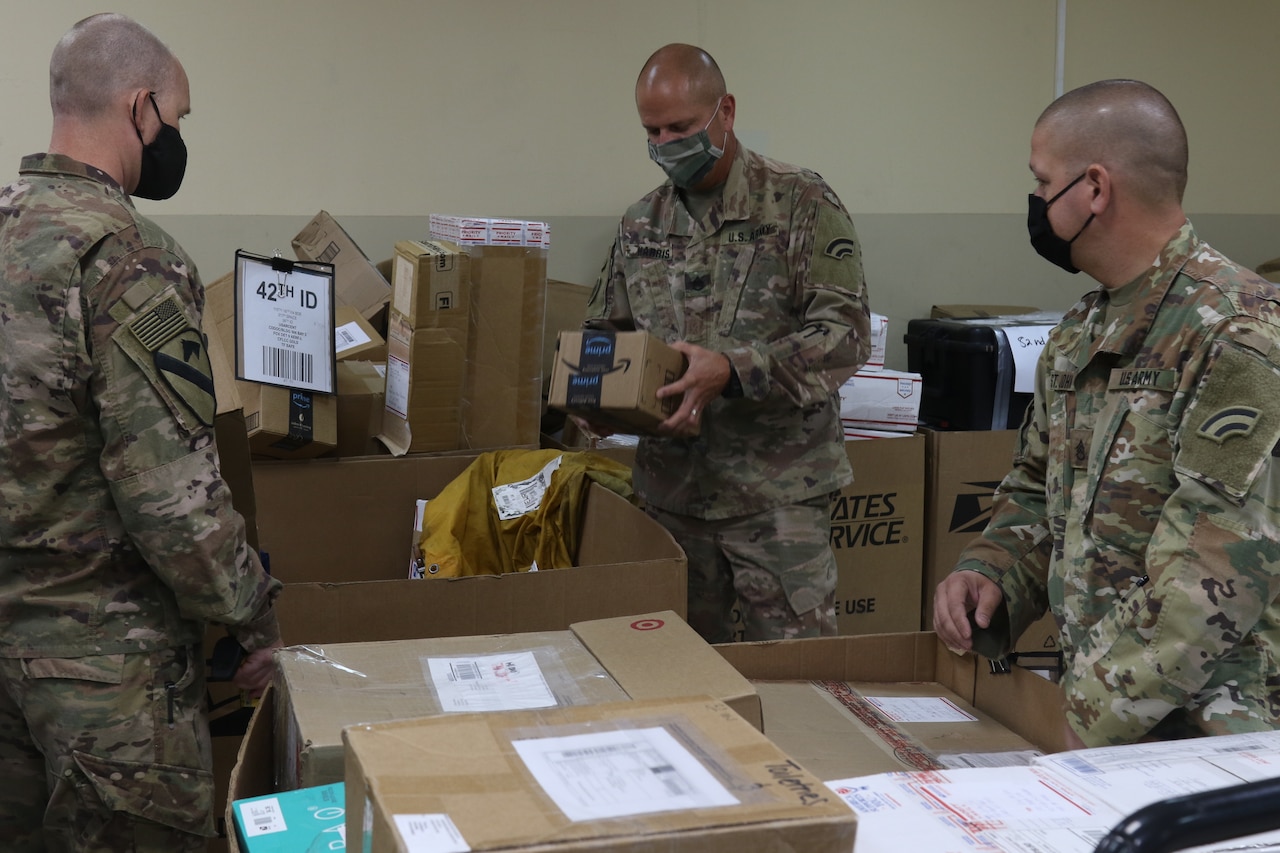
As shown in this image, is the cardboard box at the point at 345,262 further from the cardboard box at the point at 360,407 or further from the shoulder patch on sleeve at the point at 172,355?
the shoulder patch on sleeve at the point at 172,355

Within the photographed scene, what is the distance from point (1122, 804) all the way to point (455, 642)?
→ 0.80 m

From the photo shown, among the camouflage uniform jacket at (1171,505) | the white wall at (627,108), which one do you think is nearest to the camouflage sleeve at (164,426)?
the camouflage uniform jacket at (1171,505)

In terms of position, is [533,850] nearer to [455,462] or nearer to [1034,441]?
[1034,441]

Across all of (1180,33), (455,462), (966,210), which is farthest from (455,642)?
A: (1180,33)

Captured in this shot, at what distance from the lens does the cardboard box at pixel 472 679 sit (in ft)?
3.84

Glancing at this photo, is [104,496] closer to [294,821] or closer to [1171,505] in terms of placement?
[294,821]

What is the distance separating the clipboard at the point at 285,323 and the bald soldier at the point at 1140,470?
159 centimetres

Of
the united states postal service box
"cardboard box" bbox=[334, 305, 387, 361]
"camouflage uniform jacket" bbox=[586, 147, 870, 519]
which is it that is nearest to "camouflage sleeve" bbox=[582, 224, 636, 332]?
"camouflage uniform jacket" bbox=[586, 147, 870, 519]

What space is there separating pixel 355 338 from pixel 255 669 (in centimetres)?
136

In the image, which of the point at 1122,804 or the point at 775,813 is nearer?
the point at 775,813

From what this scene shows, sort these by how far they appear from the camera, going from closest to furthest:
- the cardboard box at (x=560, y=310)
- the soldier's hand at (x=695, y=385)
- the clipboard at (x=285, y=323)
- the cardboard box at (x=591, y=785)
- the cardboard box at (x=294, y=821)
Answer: the cardboard box at (x=591, y=785), the cardboard box at (x=294, y=821), the soldier's hand at (x=695, y=385), the clipboard at (x=285, y=323), the cardboard box at (x=560, y=310)

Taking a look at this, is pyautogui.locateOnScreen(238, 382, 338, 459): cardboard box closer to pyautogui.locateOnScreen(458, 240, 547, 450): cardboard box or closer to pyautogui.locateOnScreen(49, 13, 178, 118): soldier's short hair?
pyautogui.locateOnScreen(458, 240, 547, 450): cardboard box

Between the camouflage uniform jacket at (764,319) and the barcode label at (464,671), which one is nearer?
the barcode label at (464,671)

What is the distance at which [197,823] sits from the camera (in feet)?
5.41
